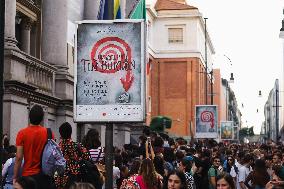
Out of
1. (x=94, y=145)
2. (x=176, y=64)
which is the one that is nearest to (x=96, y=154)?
(x=94, y=145)

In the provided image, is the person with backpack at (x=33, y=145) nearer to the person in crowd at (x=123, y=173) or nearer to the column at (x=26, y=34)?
the person in crowd at (x=123, y=173)

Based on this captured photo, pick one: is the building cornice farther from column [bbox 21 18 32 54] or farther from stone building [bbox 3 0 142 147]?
column [bbox 21 18 32 54]

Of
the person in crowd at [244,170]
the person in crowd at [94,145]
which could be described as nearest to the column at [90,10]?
the person in crowd at [244,170]

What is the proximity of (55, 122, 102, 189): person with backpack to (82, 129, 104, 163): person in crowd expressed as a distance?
4.14 feet

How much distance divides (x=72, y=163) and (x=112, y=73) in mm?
2327

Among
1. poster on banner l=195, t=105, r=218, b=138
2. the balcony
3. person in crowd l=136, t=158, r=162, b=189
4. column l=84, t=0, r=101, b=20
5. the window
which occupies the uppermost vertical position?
the window

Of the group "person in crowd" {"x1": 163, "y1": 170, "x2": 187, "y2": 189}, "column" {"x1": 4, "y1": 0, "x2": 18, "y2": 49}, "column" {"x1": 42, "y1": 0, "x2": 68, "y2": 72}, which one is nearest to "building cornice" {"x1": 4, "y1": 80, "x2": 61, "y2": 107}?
"column" {"x1": 4, "y1": 0, "x2": 18, "y2": 49}

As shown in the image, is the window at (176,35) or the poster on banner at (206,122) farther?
the window at (176,35)

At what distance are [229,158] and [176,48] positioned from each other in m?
56.7

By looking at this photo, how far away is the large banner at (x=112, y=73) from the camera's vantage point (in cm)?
890

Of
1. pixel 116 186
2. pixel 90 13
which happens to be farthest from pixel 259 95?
pixel 116 186

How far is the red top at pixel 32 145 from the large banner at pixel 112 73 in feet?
3.64

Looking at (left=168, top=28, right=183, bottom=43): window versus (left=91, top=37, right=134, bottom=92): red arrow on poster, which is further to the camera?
(left=168, top=28, right=183, bottom=43): window

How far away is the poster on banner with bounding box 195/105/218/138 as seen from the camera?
1505 inches
